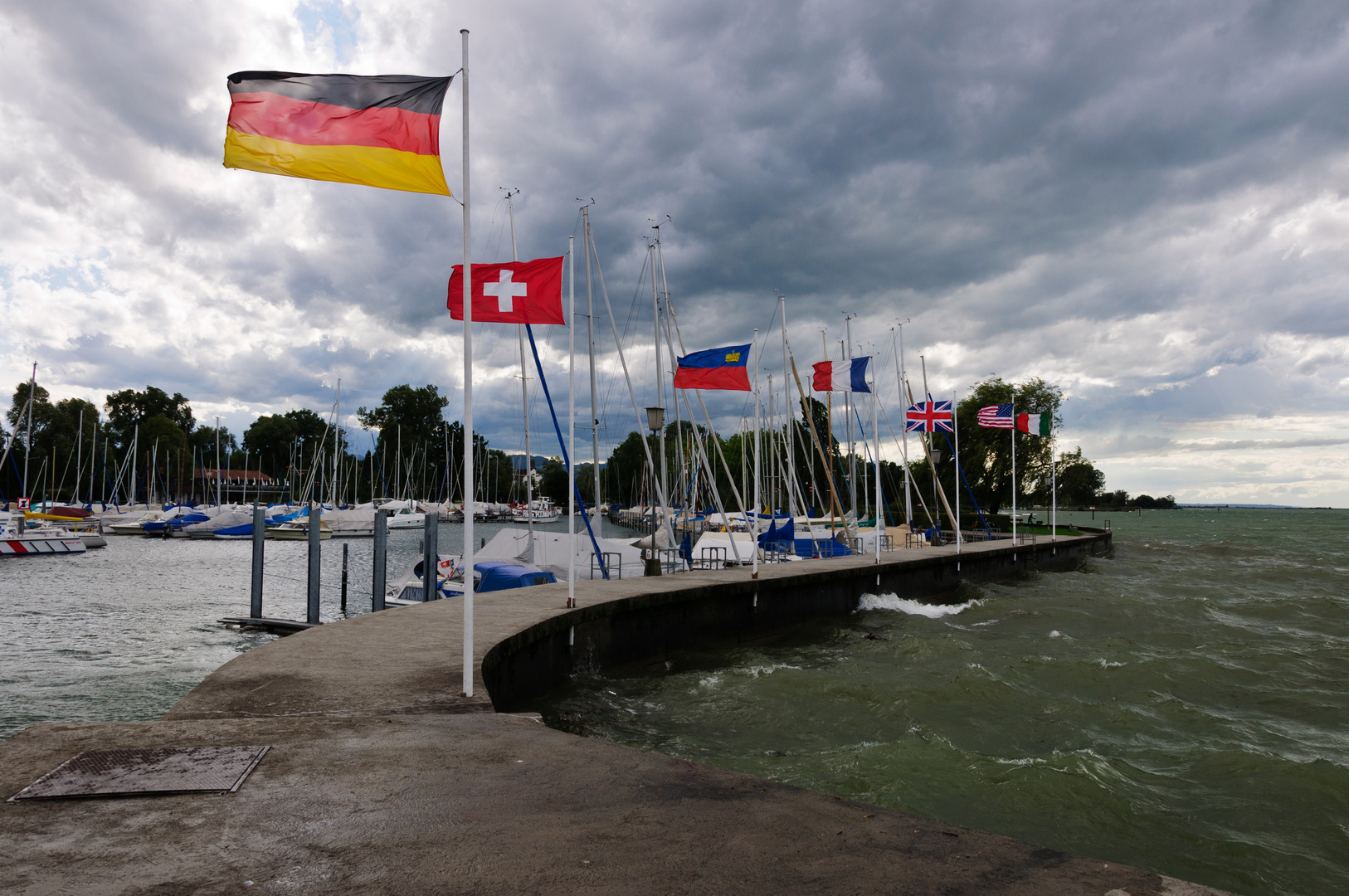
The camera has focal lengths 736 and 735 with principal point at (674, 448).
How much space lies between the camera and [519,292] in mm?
10859

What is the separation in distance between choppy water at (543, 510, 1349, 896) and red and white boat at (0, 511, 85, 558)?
43.3m

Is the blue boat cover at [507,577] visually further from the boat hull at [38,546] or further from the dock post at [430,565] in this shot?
the boat hull at [38,546]

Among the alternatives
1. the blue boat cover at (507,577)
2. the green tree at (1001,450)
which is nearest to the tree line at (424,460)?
the green tree at (1001,450)

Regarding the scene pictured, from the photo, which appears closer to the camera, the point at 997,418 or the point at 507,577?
the point at 507,577

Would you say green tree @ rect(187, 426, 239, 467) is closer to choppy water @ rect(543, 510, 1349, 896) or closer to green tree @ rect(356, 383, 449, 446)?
green tree @ rect(356, 383, 449, 446)

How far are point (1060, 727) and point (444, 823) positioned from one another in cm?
1017

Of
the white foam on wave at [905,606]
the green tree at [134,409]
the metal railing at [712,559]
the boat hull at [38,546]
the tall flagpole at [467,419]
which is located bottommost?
the white foam on wave at [905,606]

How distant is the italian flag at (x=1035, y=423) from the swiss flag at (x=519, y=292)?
30.0 metres

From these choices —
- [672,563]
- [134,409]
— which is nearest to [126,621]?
[672,563]

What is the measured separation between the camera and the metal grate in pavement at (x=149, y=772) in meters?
4.43

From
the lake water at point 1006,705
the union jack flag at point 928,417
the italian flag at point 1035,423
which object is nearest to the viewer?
the lake water at point 1006,705

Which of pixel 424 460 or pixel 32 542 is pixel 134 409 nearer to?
pixel 424 460

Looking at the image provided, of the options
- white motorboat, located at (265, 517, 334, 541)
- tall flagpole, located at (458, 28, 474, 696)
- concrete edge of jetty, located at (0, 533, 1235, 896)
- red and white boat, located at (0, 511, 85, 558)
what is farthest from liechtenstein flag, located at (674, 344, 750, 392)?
white motorboat, located at (265, 517, 334, 541)

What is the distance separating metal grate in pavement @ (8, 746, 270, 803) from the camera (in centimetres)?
443
